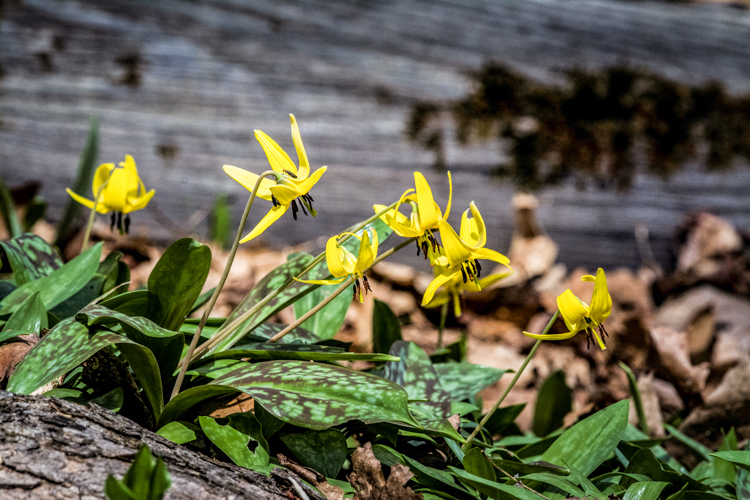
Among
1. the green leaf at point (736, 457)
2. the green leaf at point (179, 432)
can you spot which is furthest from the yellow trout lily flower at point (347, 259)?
the green leaf at point (736, 457)

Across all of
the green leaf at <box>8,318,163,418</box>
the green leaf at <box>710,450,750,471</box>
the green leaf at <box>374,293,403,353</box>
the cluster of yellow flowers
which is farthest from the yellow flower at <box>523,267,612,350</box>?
the green leaf at <box>8,318,163,418</box>

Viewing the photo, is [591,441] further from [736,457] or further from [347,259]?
[347,259]

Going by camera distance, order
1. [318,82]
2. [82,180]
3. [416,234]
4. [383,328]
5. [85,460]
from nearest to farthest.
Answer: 1. [85,460]
2. [416,234]
3. [383,328]
4. [82,180]
5. [318,82]

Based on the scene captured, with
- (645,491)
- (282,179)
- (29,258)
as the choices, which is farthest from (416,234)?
(29,258)

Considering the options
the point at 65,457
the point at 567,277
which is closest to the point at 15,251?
the point at 65,457

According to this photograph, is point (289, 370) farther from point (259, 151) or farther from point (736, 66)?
point (736, 66)

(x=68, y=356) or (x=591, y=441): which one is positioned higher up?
(x=68, y=356)

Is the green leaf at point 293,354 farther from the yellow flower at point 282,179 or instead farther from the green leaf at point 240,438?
the yellow flower at point 282,179
